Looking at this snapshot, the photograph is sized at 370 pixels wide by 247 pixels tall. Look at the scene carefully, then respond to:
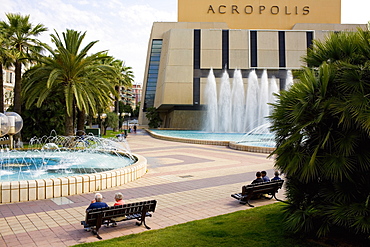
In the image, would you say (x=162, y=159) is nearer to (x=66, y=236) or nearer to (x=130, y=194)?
(x=130, y=194)

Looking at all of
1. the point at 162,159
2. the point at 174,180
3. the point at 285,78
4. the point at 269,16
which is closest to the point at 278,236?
the point at 174,180

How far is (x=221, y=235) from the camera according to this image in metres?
5.83

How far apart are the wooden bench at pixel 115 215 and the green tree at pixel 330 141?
8.92 feet

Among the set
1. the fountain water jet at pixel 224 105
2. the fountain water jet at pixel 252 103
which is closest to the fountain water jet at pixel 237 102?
the fountain water jet at pixel 224 105

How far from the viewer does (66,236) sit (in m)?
5.94

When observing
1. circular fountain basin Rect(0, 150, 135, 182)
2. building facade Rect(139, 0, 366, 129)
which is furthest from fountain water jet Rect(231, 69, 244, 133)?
circular fountain basin Rect(0, 150, 135, 182)

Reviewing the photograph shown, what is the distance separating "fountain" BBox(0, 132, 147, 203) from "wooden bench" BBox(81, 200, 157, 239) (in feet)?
9.24

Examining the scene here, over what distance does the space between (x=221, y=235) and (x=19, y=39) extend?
84.3 ft

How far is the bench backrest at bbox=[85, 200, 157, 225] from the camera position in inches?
232

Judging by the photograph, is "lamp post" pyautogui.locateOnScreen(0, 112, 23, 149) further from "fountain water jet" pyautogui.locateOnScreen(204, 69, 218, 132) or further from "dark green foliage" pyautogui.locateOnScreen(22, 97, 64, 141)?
"fountain water jet" pyautogui.locateOnScreen(204, 69, 218, 132)

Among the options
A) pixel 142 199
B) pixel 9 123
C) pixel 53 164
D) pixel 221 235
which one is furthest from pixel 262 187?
pixel 53 164

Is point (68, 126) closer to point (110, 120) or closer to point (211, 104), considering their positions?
point (110, 120)

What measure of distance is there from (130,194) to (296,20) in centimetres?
5894

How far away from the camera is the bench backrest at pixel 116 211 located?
5.89m
